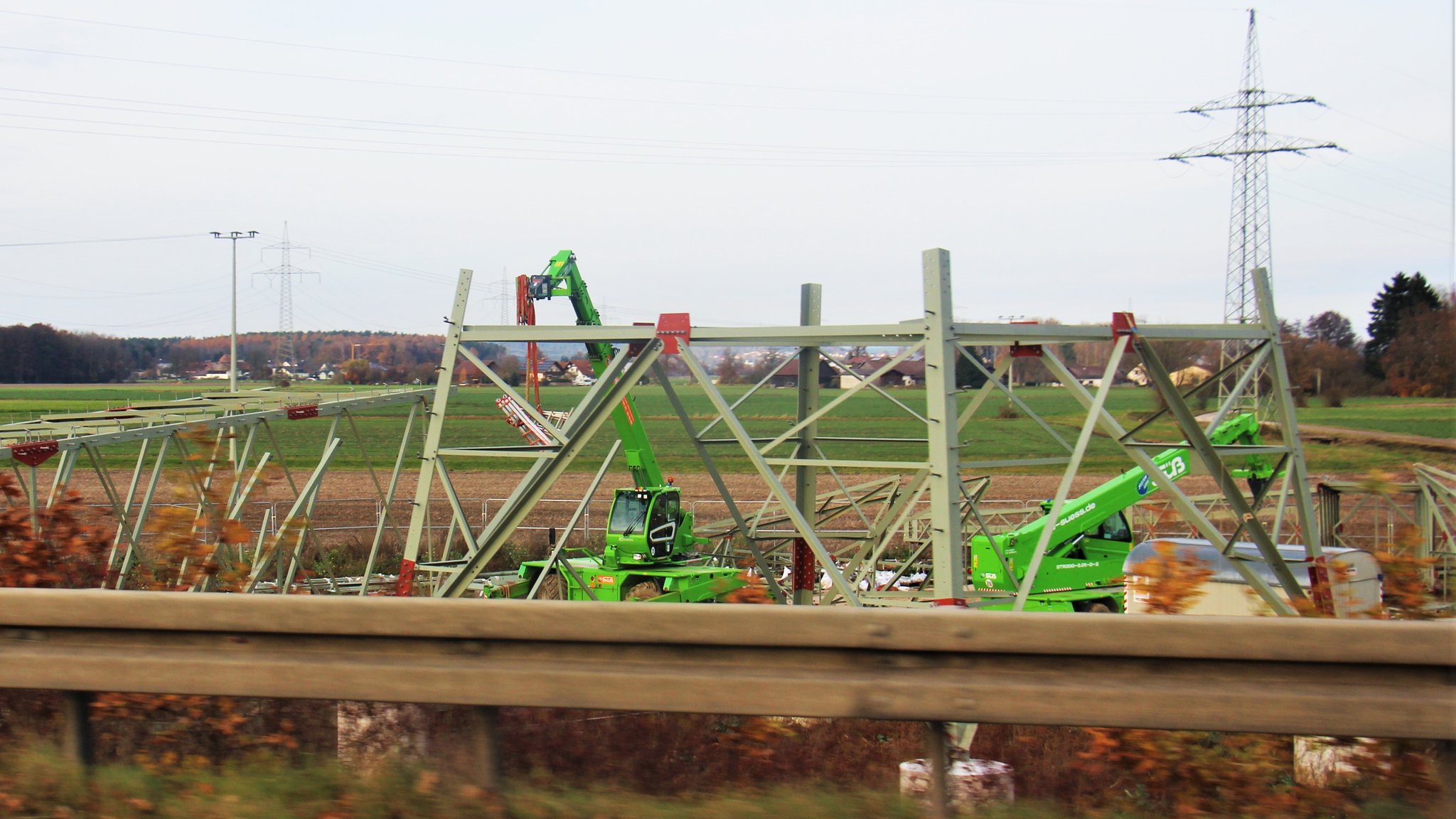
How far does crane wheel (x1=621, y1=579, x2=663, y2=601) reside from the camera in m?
21.0

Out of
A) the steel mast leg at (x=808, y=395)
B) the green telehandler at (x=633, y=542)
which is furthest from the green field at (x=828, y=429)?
the steel mast leg at (x=808, y=395)

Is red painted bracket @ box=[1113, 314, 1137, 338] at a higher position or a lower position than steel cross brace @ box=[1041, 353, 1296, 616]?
higher

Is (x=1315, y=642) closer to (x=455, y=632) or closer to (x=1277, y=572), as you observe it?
(x=455, y=632)

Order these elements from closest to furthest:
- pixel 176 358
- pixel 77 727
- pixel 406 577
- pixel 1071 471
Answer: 1. pixel 77 727
2. pixel 1071 471
3. pixel 406 577
4. pixel 176 358

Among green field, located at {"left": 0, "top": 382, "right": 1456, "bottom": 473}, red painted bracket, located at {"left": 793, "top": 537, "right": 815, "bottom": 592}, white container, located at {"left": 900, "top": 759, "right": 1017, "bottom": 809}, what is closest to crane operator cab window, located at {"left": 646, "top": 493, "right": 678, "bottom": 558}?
red painted bracket, located at {"left": 793, "top": 537, "right": 815, "bottom": 592}

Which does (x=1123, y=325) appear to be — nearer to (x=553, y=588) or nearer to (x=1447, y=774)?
(x=1447, y=774)

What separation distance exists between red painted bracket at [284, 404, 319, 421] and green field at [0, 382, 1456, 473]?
14898 mm

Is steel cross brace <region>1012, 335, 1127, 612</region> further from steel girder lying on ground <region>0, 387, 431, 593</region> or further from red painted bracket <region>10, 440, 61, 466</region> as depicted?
red painted bracket <region>10, 440, 61, 466</region>

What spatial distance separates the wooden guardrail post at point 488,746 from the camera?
4.22m

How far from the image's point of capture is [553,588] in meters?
23.8

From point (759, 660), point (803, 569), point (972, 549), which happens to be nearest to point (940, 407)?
point (803, 569)

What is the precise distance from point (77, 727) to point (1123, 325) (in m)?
8.62

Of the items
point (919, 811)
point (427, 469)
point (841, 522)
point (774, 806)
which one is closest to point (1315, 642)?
point (919, 811)

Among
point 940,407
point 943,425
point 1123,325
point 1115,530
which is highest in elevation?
point 1123,325
